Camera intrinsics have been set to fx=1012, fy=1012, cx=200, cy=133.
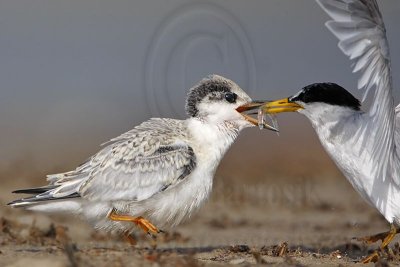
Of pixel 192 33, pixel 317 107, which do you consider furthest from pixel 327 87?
pixel 192 33

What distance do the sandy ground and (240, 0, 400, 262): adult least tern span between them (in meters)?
0.57

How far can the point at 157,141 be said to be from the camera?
26.0 ft

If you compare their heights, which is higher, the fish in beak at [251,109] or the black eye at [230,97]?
the black eye at [230,97]

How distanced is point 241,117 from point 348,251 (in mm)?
1630

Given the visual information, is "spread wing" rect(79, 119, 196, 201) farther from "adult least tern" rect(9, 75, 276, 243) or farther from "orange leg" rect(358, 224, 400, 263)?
"orange leg" rect(358, 224, 400, 263)

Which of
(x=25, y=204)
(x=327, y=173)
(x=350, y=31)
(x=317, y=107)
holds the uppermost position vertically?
(x=350, y=31)

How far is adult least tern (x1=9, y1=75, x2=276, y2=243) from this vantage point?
7742 mm

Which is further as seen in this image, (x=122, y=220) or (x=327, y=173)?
(x=327, y=173)

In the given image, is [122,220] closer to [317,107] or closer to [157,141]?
[157,141]

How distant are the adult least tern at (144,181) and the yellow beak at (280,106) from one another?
1.20 ft

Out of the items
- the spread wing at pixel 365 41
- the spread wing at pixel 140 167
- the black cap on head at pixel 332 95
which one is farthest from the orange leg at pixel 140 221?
the spread wing at pixel 365 41

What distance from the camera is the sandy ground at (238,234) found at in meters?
7.13

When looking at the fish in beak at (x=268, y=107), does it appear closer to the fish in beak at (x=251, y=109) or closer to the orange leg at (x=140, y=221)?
the fish in beak at (x=251, y=109)

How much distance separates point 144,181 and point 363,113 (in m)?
1.77
